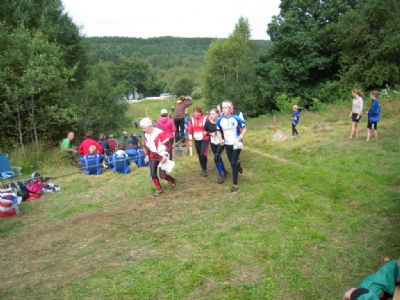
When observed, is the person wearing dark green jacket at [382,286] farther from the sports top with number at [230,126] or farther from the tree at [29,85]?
the tree at [29,85]

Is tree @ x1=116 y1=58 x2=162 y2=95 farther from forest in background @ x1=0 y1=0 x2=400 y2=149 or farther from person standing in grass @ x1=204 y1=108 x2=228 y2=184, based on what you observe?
person standing in grass @ x1=204 y1=108 x2=228 y2=184

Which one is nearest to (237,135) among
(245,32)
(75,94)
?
(75,94)

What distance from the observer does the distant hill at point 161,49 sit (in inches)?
5945

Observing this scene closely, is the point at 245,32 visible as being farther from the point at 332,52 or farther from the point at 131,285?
the point at 131,285

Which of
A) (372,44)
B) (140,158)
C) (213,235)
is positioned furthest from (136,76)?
(213,235)

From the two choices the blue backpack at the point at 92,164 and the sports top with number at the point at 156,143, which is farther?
the blue backpack at the point at 92,164

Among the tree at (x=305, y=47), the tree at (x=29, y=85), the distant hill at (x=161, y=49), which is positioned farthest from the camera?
the distant hill at (x=161, y=49)

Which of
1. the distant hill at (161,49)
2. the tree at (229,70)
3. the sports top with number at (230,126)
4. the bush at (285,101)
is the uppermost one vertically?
→ the distant hill at (161,49)

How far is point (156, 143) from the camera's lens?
25.1 feet

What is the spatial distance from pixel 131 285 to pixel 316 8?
29.5m

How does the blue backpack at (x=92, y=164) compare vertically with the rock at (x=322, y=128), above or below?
below

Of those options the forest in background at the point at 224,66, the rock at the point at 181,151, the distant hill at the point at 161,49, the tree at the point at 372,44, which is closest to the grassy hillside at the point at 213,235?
the rock at the point at 181,151

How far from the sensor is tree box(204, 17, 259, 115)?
41.1 metres

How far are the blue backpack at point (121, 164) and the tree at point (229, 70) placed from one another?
101 ft
